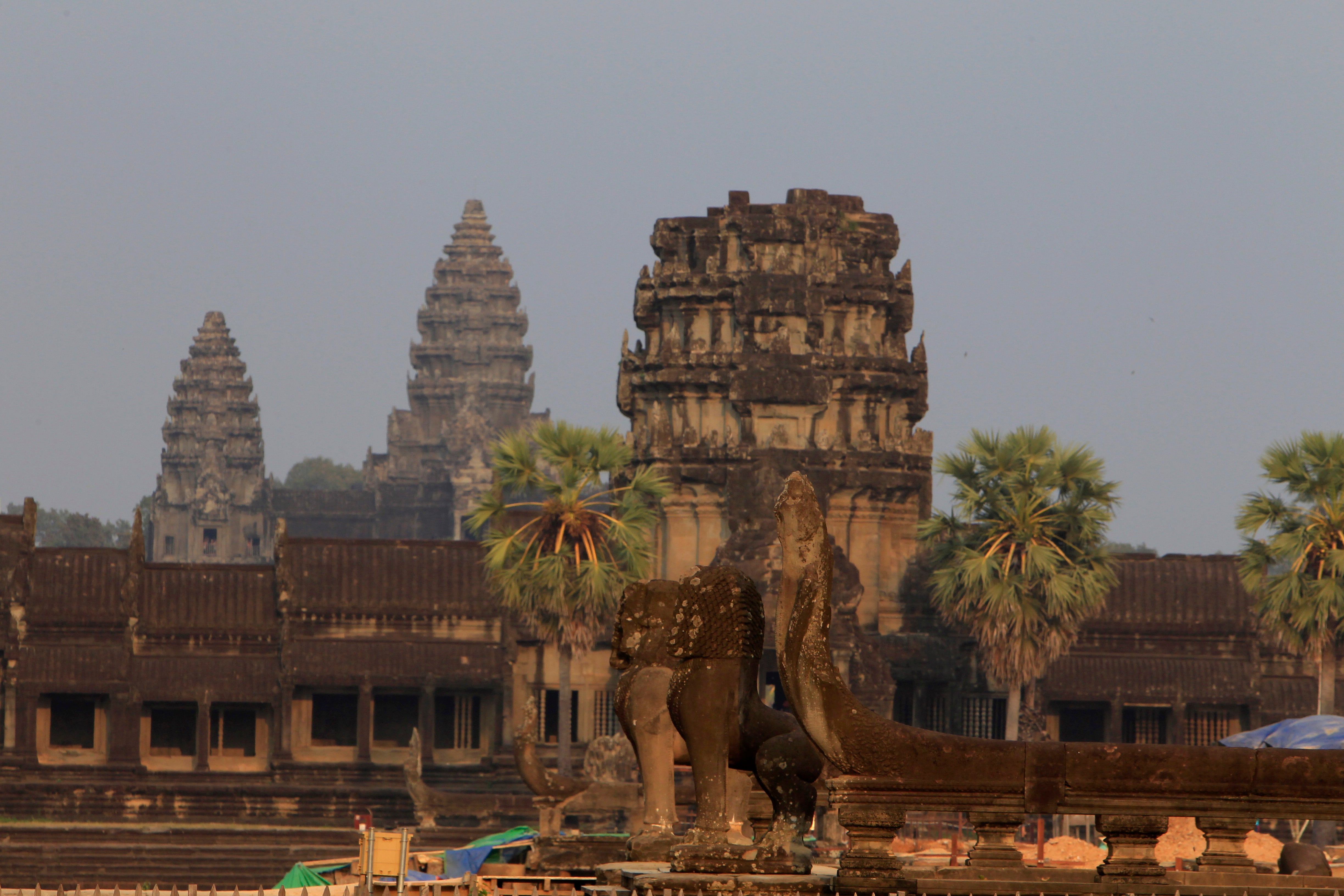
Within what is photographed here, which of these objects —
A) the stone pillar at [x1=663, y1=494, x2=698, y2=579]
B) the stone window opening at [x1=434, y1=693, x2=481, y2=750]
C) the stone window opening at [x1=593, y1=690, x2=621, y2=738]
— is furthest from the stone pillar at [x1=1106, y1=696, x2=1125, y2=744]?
the stone window opening at [x1=434, y1=693, x2=481, y2=750]

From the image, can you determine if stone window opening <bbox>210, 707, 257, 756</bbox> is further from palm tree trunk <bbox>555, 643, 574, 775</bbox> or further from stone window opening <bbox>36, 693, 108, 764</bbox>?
palm tree trunk <bbox>555, 643, 574, 775</bbox>

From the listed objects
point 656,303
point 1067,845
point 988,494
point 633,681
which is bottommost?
point 1067,845

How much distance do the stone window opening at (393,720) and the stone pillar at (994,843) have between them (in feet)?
129

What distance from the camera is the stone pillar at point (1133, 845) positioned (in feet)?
49.4

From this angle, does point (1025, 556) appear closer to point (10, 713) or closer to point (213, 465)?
point (10, 713)

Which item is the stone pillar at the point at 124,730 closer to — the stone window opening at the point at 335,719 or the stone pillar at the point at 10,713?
the stone pillar at the point at 10,713

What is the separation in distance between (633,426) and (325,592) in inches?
321

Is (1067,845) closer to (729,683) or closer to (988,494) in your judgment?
(988,494)

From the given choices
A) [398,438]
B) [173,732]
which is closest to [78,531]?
[398,438]

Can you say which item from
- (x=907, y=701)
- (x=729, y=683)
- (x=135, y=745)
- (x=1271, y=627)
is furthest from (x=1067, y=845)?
(x=135, y=745)

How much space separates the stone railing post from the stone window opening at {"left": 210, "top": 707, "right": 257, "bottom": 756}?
39260 millimetres

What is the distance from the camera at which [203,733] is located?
51031mm

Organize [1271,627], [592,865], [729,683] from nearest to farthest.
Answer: [729,683] → [592,865] → [1271,627]

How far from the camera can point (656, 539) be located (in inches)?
2046
